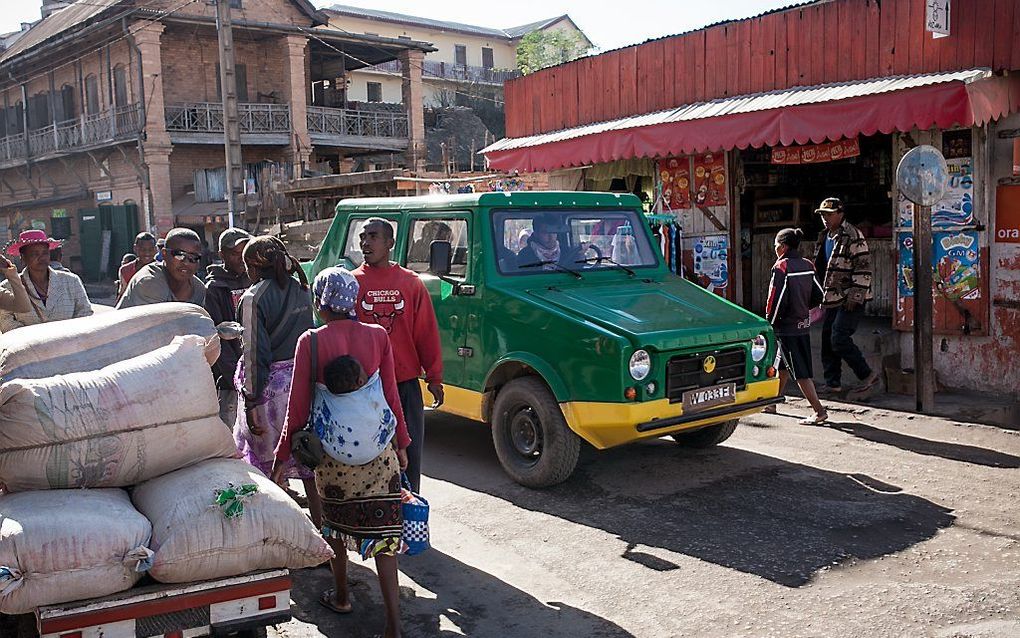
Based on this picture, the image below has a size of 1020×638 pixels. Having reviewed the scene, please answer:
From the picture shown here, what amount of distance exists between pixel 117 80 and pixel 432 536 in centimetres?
2945

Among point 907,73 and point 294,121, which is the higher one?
point 294,121

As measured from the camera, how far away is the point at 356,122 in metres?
33.5

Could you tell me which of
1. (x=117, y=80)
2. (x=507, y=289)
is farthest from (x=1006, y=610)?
(x=117, y=80)

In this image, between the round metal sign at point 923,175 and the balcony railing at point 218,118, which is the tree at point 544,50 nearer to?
the balcony railing at point 218,118

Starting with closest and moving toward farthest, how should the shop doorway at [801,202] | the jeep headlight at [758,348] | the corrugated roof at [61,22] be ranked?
the jeep headlight at [758,348], the shop doorway at [801,202], the corrugated roof at [61,22]

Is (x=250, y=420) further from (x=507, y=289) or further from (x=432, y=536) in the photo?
(x=507, y=289)

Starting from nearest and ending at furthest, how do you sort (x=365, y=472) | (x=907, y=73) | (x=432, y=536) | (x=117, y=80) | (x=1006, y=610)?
1. (x=365, y=472)
2. (x=1006, y=610)
3. (x=432, y=536)
4. (x=907, y=73)
5. (x=117, y=80)

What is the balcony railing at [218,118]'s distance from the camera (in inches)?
1158

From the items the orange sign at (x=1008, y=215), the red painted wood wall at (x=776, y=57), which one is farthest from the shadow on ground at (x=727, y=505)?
the red painted wood wall at (x=776, y=57)

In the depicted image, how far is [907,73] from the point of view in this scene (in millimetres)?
9227

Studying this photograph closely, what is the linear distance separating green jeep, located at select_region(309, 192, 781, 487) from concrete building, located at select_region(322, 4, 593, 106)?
138 ft

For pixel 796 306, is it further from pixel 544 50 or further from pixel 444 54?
pixel 444 54

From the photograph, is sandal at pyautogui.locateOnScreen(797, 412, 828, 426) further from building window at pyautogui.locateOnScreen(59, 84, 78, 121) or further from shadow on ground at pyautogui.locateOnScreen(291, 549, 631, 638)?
building window at pyautogui.locateOnScreen(59, 84, 78, 121)

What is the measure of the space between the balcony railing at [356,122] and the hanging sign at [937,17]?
2566 cm
